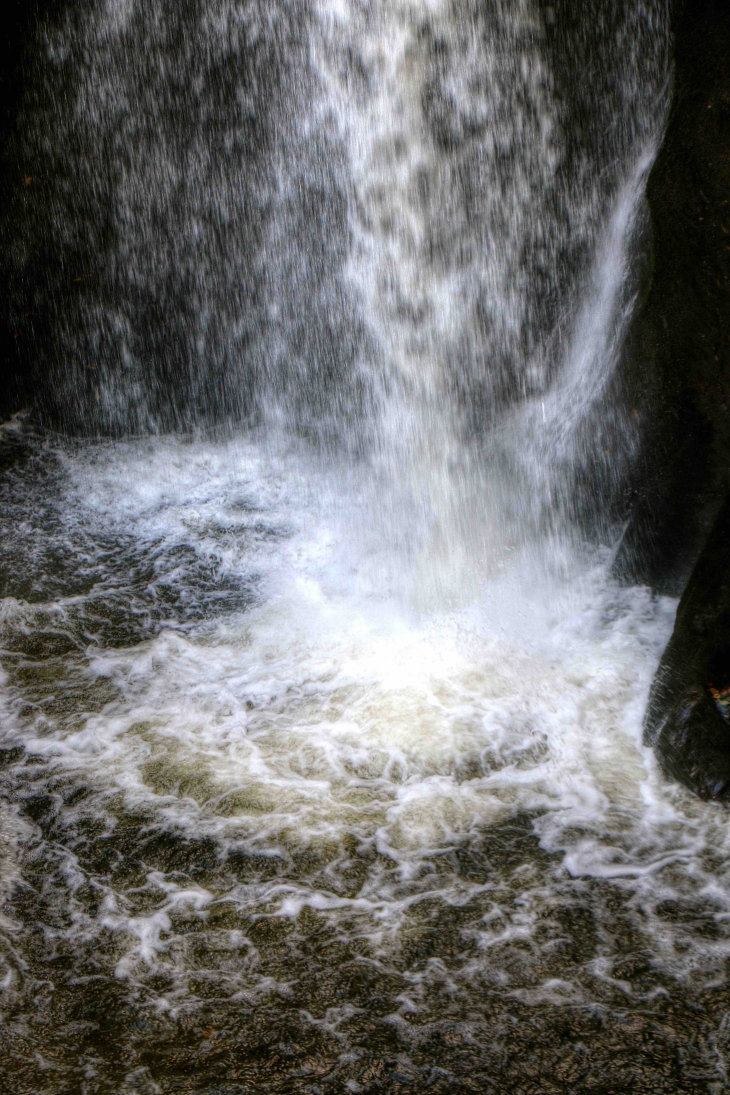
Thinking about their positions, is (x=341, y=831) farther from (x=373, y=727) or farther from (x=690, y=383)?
(x=690, y=383)

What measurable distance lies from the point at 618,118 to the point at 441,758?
14.0 feet

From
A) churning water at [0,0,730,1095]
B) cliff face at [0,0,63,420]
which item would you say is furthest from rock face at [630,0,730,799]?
cliff face at [0,0,63,420]

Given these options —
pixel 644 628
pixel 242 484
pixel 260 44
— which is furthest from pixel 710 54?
pixel 242 484

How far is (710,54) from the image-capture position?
4.14 meters

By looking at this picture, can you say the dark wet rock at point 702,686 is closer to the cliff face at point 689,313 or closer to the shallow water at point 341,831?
the shallow water at point 341,831

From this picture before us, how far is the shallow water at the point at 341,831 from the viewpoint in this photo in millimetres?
2449

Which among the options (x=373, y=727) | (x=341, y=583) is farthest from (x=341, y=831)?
(x=341, y=583)

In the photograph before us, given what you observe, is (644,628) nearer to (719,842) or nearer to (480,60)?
(719,842)

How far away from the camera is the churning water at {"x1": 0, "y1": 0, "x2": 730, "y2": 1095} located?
8.59 feet

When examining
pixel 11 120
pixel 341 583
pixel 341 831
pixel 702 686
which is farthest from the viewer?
pixel 11 120

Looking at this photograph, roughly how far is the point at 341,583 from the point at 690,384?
2.50m

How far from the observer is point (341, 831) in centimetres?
342

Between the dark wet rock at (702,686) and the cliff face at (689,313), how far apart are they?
2.35 feet

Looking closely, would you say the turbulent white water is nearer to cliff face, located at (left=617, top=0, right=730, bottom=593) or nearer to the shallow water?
the shallow water
